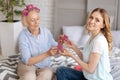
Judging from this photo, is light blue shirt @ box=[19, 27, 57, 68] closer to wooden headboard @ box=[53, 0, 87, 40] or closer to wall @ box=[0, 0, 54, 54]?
wooden headboard @ box=[53, 0, 87, 40]

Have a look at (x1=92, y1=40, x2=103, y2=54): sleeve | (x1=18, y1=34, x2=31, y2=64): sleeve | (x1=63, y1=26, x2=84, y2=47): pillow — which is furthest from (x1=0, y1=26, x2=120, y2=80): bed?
(x1=92, y1=40, x2=103, y2=54): sleeve

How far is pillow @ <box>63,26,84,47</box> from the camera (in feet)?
11.5

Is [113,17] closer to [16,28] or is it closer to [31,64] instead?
[16,28]

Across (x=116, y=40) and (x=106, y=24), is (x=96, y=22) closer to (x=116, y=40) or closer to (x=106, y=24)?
Result: (x=106, y=24)

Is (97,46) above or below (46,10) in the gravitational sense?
below

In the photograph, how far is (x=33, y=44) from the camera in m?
2.10

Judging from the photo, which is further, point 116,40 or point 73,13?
point 73,13

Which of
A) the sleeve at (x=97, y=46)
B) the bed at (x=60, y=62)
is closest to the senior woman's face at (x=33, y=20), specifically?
the bed at (x=60, y=62)

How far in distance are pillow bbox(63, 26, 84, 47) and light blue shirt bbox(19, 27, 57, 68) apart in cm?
132

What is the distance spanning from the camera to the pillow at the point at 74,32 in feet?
11.5

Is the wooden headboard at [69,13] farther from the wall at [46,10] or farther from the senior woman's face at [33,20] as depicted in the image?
the senior woman's face at [33,20]

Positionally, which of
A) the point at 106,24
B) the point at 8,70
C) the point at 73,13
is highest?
the point at 73,13

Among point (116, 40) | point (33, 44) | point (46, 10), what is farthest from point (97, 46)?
point (46, 10)

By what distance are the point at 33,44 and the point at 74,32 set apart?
5.03 feet
